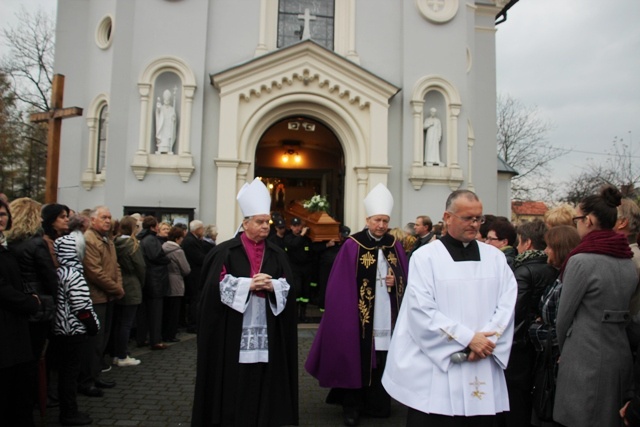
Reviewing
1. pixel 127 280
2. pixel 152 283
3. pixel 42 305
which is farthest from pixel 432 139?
pixel 42 305

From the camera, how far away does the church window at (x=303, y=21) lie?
13.9 m

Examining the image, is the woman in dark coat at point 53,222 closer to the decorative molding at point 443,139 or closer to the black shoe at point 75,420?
the black shoe at point 75,420

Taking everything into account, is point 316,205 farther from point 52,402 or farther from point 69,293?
point 69,293

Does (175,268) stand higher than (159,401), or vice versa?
(175,268)

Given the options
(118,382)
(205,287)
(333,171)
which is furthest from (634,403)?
(333,171)

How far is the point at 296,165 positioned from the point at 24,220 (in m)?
13.6

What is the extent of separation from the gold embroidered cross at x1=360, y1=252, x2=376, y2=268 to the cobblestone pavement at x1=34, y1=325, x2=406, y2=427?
1539mm

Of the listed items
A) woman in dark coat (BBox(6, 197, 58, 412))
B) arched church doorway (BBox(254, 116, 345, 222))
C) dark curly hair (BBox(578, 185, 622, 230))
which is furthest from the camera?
arched church doorway (BBox(254, 116, 345, 222))

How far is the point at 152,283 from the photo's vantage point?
25.6 feet

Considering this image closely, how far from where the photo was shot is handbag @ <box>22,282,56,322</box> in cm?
432

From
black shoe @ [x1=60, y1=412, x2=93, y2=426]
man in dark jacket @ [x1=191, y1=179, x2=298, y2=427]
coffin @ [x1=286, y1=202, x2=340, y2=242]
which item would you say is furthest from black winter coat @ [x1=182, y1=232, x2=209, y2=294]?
man in dark jacket @ [x1=191, y1=179, x2=298, y2=427]

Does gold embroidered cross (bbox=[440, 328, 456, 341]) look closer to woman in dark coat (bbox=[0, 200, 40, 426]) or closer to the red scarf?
the red scarf

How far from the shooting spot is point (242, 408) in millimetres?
4164

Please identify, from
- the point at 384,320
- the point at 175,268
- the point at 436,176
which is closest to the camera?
the point at 384,320
